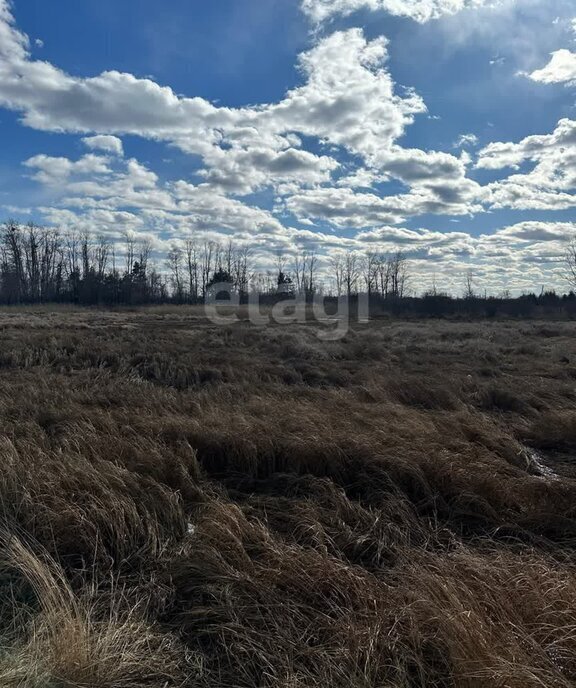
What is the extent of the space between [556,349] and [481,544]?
650 inches

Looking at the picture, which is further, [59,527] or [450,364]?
[450,364]

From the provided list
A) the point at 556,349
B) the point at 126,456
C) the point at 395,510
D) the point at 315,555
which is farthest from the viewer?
the point at 556,349

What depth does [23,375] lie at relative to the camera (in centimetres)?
980

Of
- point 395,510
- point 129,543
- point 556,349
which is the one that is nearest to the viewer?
point 129,543

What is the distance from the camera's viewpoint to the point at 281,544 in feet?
11.6

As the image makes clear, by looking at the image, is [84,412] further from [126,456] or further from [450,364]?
[450,364]

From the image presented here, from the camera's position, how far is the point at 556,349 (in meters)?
17.9

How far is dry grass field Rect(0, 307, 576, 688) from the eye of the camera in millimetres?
2451

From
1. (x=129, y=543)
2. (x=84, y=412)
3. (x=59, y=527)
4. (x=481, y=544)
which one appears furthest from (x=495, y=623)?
(x=84, y=412)

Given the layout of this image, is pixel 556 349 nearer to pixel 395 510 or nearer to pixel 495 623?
pixel 395 510

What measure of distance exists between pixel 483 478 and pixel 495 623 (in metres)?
2.10

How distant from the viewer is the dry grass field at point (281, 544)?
8.04 feet

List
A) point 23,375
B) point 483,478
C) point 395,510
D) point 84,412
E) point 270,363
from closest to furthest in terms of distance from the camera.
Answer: point 395,510 → point 483,478 → point 84,412 → point 23,375 → point 270,363

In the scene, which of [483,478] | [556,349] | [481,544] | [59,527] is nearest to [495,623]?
[481,544]
